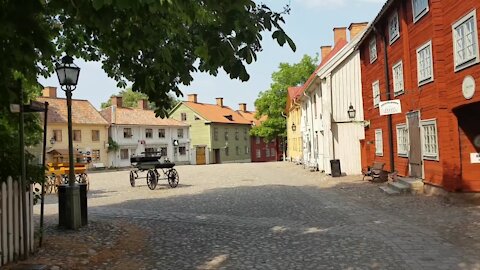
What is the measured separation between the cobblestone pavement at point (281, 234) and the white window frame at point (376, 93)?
6.62 m

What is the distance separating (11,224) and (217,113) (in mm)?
64722

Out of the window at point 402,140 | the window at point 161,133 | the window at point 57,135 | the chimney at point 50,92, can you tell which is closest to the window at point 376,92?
the window at point 402,140

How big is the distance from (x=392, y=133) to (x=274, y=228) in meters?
10.6

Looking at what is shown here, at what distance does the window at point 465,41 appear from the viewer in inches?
438

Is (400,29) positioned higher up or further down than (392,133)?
higher up

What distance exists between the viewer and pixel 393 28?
17.4 m

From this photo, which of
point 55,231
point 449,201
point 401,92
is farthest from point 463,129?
point 55,231

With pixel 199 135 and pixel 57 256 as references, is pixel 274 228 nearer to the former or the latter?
pixel 57 256

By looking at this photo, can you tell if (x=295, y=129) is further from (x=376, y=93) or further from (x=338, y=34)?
(x=376, y=93)

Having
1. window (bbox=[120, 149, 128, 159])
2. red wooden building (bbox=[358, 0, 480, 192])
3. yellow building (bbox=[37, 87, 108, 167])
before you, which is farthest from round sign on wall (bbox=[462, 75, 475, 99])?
window (bbox=[120, 149, 128, 159])

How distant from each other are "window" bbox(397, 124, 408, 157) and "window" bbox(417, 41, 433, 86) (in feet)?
8.20

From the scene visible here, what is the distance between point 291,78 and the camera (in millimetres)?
56000

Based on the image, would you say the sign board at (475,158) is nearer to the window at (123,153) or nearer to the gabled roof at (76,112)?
the gabled roof at (76,112)

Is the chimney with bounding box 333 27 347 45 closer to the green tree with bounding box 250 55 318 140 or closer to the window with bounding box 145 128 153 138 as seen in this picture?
the green tree with bounding box 250 55 318 140
